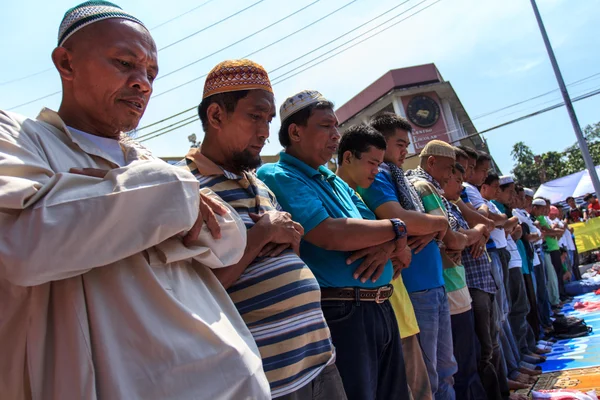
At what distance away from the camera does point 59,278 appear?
107 cm

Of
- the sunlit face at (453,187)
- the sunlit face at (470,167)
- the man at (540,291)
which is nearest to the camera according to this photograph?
the sunlit face at (453,187)

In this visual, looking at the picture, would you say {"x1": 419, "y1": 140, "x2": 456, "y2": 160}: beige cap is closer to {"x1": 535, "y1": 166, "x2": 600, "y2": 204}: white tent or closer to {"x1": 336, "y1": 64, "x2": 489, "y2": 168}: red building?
{"x1": 535, "y1": 166, "x2": 600, "y2": 204}: white tent

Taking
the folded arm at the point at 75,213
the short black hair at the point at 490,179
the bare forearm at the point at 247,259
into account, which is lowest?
the bare forearm at the point at 247,259

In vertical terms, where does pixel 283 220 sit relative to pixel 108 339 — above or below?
above

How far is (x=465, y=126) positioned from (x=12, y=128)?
128 ft

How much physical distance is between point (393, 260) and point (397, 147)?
112 centimetres

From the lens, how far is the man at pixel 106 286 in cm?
104

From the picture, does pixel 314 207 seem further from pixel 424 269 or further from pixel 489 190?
pixel 489 190

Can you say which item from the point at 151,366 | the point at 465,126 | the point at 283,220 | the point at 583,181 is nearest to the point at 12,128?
the point at 151,366

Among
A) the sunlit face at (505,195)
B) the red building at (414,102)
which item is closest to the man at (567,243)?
the sunlit face at (505,195)

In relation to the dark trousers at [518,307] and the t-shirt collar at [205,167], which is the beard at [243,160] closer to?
the t-shirt collar at [205,167]

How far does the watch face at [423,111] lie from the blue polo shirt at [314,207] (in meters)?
28.9

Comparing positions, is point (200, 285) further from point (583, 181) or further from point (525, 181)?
point (525, 181)

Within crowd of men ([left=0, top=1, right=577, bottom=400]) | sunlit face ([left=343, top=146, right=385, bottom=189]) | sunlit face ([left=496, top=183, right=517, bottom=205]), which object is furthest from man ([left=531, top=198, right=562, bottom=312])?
sunlit face ([left=343, top=146, right=385, bottom=189])
